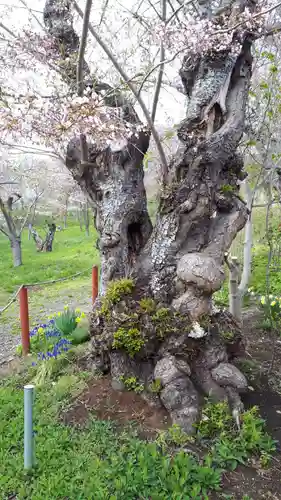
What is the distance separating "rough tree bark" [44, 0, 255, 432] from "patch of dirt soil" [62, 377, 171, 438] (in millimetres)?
118

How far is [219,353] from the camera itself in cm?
336

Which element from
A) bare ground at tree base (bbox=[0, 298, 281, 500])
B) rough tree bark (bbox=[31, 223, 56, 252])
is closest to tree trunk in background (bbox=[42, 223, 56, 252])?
rough tree bark (bbox=[31, 223, 56, 252])

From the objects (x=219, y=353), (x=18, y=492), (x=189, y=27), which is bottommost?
(x=18, y=492)

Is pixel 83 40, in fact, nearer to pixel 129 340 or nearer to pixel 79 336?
pixel 129 340

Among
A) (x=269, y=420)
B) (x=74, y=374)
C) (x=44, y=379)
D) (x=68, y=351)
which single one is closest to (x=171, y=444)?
(x=269, y=420)

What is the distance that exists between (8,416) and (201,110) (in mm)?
3603

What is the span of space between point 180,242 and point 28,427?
81.3 inches

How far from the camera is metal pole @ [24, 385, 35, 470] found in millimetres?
2416

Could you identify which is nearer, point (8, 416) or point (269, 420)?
point (269, 420)

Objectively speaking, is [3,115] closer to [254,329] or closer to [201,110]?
[201,110]

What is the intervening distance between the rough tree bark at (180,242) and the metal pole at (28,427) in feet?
3.13

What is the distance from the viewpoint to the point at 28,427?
248 cm

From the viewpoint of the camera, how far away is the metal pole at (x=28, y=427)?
2.42 m

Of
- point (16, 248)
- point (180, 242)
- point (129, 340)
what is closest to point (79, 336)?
point (129, 340)
